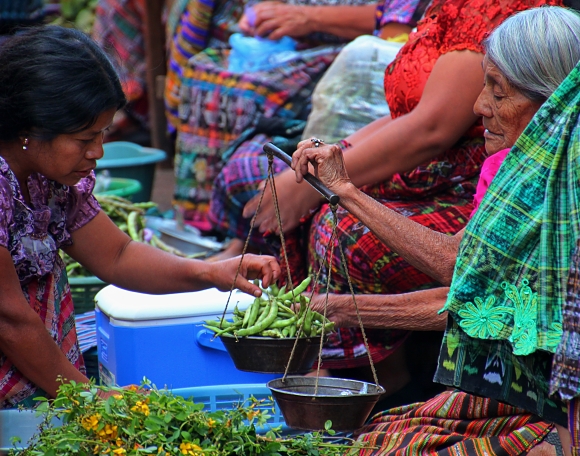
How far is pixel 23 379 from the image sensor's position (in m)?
2.35

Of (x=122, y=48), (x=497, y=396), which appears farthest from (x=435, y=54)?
(x=122, y=48)

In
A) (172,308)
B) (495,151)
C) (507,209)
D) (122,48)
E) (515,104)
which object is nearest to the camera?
(507,209)

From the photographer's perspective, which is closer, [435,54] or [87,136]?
[87,136]

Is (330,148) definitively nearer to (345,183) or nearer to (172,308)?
(345,183)

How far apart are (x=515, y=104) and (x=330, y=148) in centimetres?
54

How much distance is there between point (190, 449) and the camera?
6.10 ft

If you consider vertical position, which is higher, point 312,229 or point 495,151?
point 495,151

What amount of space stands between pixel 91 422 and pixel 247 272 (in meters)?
0.87

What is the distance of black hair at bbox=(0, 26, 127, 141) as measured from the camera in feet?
7.16

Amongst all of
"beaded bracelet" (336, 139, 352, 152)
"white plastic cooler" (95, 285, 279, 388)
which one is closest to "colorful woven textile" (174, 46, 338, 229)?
"beaded bracelet" (336, 139, 352, 152)

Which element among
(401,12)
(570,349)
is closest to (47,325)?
(570,349)

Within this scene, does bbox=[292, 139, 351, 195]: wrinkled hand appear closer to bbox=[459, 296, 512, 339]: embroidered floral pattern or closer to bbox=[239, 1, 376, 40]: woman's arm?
bbox=[459, 296, 512, 339]: embroidered floral pattern

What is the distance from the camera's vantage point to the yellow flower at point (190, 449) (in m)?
1.85

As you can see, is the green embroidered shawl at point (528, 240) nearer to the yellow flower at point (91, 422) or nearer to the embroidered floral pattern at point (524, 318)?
the embroidered floral pattern at point (524, 318)
